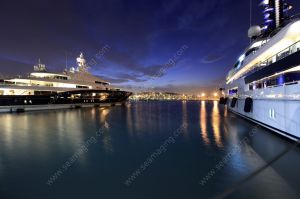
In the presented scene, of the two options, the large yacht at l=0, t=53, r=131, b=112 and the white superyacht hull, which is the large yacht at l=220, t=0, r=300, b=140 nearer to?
the white superyacht hull

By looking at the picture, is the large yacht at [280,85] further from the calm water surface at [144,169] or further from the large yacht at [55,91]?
the large yacht at [55,91]

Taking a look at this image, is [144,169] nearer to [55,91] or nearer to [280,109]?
[280,109]

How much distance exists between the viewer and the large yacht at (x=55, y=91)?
42.2 m

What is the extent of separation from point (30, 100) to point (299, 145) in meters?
46.6

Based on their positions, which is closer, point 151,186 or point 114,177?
point 151,186

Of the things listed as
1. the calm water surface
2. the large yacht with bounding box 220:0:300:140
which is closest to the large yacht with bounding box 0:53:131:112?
the calm water surface

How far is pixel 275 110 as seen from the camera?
1490cm

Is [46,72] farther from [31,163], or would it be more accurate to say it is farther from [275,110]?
[275,110]

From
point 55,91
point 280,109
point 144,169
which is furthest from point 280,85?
point 55,91

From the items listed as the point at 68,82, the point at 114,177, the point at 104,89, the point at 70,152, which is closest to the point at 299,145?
the point at 114,177

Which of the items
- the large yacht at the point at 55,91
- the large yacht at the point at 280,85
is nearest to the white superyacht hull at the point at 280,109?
the large yacht at the point at 280,85

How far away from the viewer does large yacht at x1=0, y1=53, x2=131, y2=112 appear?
138 feet

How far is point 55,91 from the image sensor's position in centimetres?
4897

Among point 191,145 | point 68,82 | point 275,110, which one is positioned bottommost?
point 191,145
